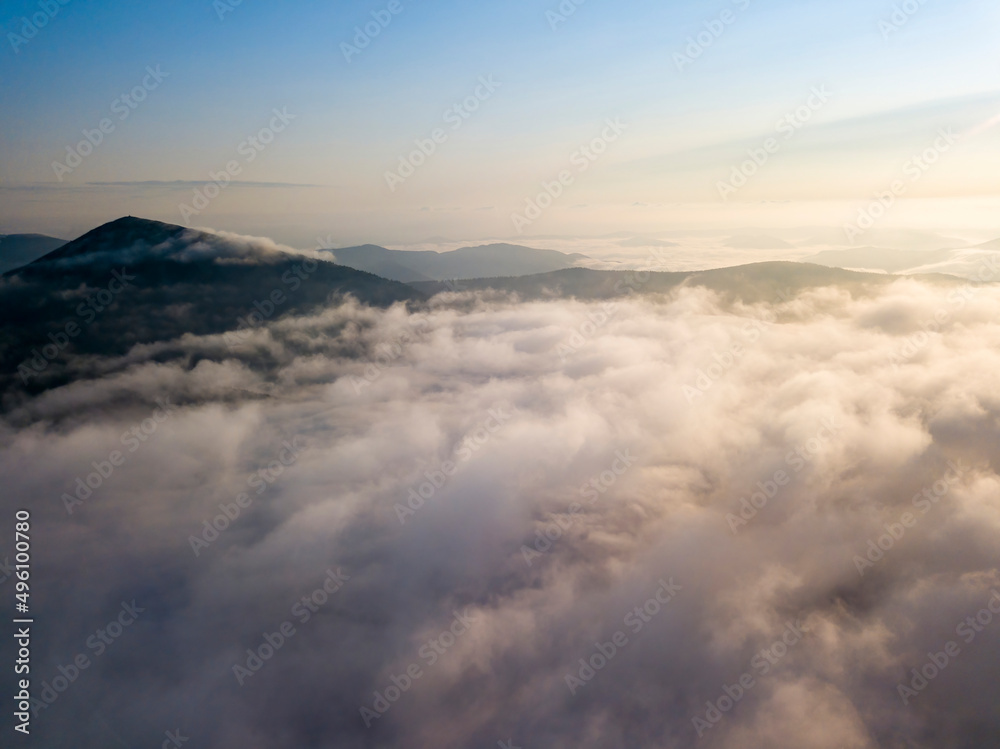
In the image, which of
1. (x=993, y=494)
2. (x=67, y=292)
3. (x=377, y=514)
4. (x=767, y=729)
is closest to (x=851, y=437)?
(x=993, y=494)

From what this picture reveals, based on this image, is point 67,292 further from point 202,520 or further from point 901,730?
point 901,730

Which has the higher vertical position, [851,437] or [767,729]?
[851,437]

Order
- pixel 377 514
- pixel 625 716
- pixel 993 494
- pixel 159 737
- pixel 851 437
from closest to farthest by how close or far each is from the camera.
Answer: pixel 159 737, pixel 625 716, pixel 993 494, pixel 377 514, pixel 851 437

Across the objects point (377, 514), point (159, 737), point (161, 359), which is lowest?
point (159, 737)

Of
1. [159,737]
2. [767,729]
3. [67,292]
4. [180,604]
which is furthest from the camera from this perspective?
[67,292]

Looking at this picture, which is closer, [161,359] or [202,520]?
[202,520]

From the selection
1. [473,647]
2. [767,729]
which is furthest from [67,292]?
[767,729]

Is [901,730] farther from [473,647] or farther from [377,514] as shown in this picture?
[377,514]

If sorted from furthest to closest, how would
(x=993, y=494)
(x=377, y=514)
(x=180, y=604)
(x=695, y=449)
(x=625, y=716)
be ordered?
1. (x=695, y=449)
2. (x=377, y=514)
3. (x=993, y=494)
4. (x=180, y=604)
5. (x=625, y=716)

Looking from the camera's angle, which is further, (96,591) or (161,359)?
(161,359)
